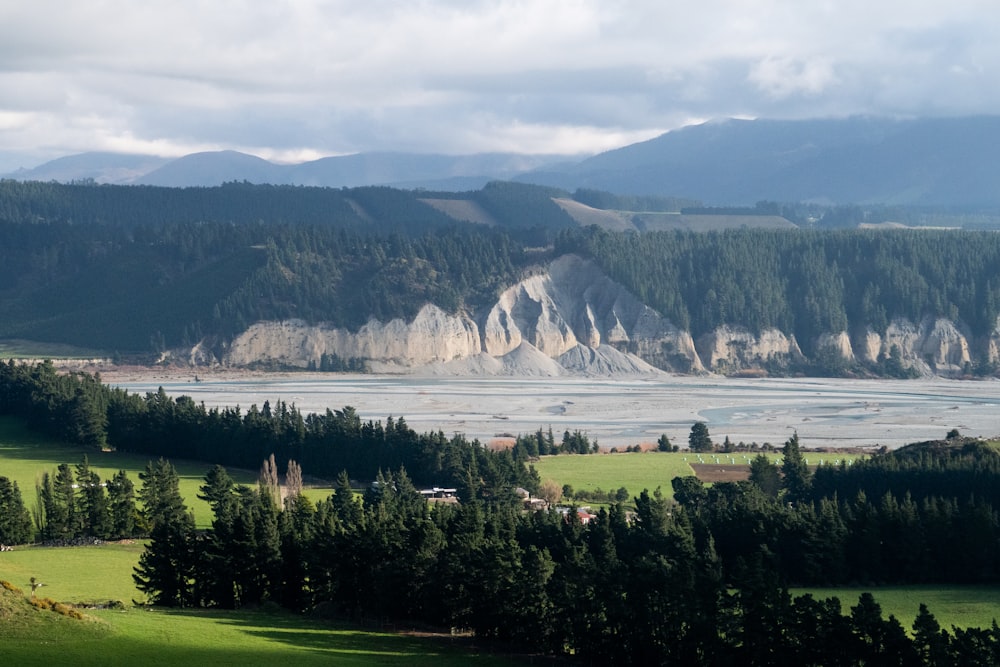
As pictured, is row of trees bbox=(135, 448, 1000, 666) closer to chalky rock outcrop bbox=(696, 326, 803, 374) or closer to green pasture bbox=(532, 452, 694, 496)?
green pasture bbox=(532, 452, 694, 496)

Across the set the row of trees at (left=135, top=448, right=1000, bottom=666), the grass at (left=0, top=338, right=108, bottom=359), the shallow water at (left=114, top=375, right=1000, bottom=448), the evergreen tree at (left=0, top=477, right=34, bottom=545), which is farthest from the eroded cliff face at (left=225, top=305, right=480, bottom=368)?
the row of trees at (left=135, top=448, right=1000, bottom=666)

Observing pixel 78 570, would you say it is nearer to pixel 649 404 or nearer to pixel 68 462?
pixel 68 462

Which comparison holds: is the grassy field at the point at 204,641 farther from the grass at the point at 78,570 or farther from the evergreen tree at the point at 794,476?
the evergreen tree at the point at 794,476

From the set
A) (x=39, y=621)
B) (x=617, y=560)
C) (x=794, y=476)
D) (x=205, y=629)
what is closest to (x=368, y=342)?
(x=794, y=476)

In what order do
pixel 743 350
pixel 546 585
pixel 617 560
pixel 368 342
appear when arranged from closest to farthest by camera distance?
pixel 546 585 → pixel 617 560 → pixel 368 342 → pixel 743 350

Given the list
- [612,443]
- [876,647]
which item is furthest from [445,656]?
[612,443]

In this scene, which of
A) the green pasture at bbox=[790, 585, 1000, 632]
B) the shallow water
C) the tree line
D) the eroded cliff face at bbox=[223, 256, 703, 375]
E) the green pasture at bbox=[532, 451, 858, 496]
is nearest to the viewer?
the tree line

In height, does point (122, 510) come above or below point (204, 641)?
above
